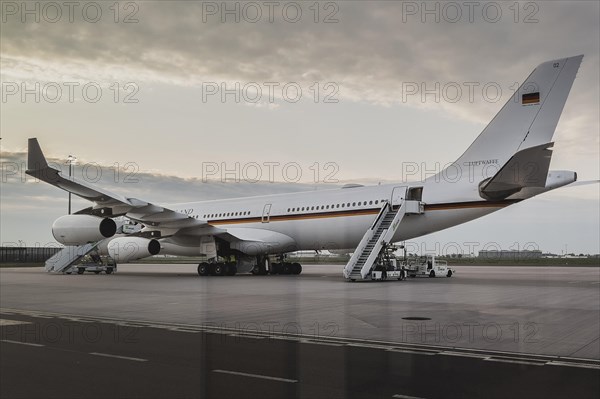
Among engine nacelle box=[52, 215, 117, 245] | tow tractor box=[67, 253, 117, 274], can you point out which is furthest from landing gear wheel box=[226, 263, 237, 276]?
tow tractor box=[67, 253, 117, 274]

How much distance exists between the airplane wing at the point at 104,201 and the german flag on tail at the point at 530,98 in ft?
58.7

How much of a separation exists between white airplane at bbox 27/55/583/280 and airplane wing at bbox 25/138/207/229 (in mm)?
55

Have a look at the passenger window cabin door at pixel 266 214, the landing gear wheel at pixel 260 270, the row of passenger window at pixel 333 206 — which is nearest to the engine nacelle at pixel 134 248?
the landing gear wheel at pixel 260 270

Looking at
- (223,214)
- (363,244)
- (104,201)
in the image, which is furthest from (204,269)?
(363,244)

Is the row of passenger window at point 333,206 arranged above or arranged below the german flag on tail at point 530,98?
below

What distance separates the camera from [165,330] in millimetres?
11570

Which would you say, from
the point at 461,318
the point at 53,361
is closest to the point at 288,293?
the point at 461,318

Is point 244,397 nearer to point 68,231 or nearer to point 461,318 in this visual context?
point 461,318

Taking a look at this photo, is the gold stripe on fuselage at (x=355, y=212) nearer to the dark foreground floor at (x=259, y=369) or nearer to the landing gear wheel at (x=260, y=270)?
the landing gear wheel at (x=260, y=270)

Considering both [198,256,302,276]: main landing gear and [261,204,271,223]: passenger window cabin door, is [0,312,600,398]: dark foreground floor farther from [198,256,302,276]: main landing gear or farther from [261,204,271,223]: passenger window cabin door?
[261,204,271,223]: passenger window cabin door

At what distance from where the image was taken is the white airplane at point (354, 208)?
80.9ft

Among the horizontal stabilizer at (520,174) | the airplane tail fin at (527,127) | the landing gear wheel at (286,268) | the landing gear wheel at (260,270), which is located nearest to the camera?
the horizontal stabilizer at (520,174)

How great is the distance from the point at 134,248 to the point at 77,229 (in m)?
3.45

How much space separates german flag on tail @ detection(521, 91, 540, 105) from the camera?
24938 millimetres
